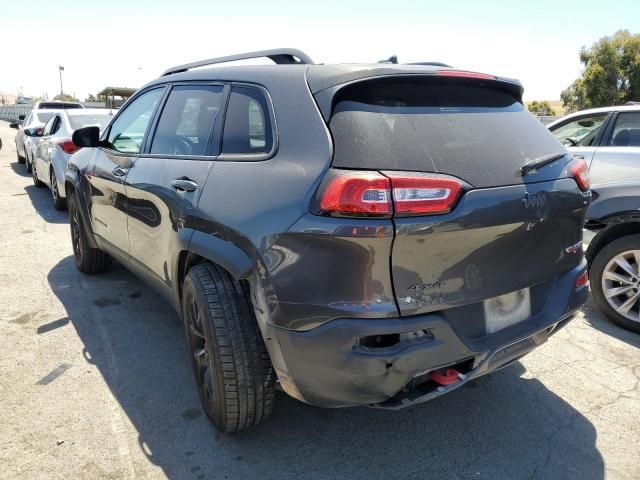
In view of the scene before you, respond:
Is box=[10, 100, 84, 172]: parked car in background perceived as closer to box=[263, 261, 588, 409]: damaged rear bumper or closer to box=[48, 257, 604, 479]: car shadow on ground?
box=[48, 257, 604, 479]: car shadow on ground

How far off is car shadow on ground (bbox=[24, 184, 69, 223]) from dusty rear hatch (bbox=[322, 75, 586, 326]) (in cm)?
676

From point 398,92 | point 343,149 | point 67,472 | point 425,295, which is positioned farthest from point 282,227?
point 67,472

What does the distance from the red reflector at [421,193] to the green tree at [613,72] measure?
116ft

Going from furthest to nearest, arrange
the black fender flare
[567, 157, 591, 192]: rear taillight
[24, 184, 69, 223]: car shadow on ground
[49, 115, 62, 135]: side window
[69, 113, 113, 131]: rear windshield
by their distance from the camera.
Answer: [49, 115, 62, 135]: side window → [69, 113, 113, 131]: rear windshield → [24, 184, 69, 223]: car shadow on ground → the black fender flare → [567, 157, 591, 192]: rear taillight

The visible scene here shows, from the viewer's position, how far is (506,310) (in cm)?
231

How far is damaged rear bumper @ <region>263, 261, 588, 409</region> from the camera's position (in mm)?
1989

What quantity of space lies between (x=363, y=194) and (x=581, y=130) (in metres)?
4.94

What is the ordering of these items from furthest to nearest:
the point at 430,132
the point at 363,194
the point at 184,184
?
the point at 184,184 < the point at 430,132 < the point at 363,194

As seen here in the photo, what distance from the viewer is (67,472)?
95.6 inches

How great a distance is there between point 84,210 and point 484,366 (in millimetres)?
3910

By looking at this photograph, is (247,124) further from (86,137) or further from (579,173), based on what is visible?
(86,137)

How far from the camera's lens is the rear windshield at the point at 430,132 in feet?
6.73

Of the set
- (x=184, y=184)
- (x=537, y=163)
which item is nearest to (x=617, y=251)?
(x=537, y=163)

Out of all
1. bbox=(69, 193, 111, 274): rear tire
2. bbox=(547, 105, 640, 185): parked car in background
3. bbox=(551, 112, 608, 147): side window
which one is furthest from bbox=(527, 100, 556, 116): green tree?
bbox=(69, 193, 111, 274): rear tire
